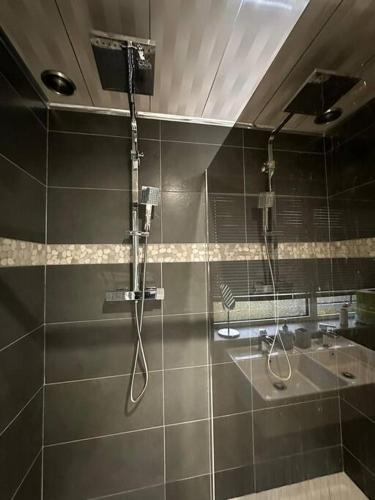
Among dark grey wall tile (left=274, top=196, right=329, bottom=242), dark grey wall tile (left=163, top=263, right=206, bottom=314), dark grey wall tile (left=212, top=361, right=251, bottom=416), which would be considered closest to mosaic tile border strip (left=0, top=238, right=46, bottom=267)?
dark grey wall tile (left=163, top=263, right=206, bottom=314)

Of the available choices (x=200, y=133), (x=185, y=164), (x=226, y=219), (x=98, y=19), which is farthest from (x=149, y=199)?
(x=98, y=19)

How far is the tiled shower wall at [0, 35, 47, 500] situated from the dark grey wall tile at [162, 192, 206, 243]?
2.23ft

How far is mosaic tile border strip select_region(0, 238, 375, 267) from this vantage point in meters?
0.95

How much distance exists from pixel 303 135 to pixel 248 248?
2.18 ft

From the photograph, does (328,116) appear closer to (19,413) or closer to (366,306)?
(366,306)

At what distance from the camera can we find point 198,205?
135 cm

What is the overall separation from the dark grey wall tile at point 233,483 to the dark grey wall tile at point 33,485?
0.94 metres

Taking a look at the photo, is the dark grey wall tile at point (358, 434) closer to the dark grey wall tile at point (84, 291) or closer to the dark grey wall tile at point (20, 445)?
the dark grey wall tile at point (84, 291)

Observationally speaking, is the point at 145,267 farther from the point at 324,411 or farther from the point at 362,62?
the point at 362,62

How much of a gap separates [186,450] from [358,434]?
0.93 meters

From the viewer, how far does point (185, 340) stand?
1285 millimetres

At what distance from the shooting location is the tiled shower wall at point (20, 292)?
87cm

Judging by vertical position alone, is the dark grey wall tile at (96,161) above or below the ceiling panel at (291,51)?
below

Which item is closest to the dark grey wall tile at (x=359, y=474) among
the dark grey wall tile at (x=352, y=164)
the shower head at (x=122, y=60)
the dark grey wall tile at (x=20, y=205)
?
the dark grey wall tile at (x=352, y=164)
